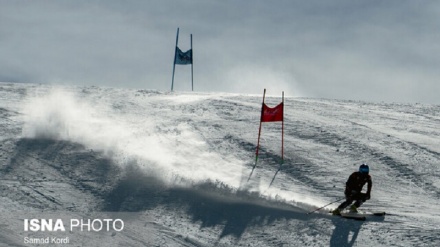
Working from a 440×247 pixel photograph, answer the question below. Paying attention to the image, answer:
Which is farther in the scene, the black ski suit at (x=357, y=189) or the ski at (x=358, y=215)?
the black ski suit at (x=357, y=189)

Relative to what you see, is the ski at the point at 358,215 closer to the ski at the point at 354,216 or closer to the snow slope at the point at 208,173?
the ski at the point at 354,216

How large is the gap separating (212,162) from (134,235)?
5171 mm

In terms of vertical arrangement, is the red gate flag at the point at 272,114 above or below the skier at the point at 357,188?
above

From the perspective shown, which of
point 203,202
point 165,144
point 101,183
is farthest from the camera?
point 165,144

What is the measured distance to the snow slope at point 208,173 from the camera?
1095cm

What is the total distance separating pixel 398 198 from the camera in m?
13.1

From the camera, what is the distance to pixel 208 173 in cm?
1438

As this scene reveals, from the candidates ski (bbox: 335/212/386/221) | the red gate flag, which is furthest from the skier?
the red gate flag

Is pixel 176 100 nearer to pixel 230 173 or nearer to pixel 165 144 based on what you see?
pixel 165 144

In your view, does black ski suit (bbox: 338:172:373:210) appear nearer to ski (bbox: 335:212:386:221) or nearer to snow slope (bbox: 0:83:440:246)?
ski (bbox: 335:212:386:221)

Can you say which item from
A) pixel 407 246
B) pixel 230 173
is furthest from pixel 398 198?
pixel 230 173

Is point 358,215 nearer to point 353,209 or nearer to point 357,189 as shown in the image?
point 353,209

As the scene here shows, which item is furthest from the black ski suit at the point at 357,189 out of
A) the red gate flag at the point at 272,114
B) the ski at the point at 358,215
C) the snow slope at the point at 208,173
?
the red gate flag at the point at 272,114

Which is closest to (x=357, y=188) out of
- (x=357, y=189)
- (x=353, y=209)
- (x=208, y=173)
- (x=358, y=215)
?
(x=357, y=189)
